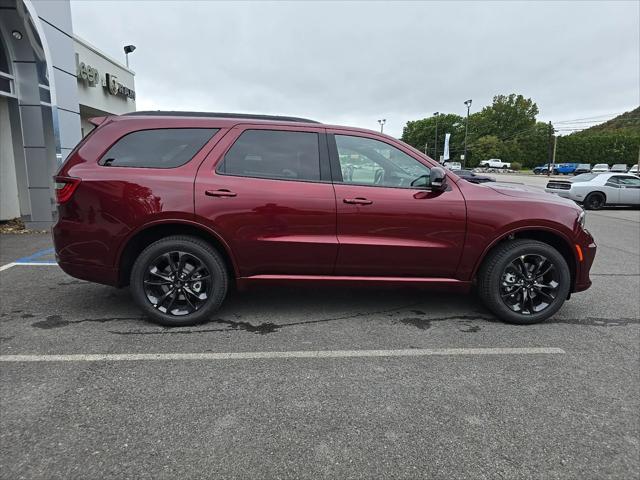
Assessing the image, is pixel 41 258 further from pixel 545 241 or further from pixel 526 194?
pixel 545 241

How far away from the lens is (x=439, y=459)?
222 centimetres

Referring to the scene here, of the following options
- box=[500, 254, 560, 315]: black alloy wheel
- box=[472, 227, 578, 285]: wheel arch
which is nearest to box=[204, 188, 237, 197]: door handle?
box=[472, 227, 578, 285]: wheel arch

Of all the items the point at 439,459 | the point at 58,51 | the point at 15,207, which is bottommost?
the point at 439,459

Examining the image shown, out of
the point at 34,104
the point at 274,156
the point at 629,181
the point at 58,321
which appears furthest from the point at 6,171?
the point at 629,181

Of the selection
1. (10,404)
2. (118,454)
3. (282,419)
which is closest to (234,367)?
(282,419)

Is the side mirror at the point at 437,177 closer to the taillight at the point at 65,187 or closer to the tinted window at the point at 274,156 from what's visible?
the tinted window at the point at 274,156

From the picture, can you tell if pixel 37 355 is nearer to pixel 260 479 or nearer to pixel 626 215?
pixel 260 479

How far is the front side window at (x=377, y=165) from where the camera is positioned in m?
3.91

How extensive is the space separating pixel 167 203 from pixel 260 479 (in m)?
2.38

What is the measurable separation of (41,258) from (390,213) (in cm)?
542

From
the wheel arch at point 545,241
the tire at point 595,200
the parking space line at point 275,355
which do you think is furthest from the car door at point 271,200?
the tire at point 595,200

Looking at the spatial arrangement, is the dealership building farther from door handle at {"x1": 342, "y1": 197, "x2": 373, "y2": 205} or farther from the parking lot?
door handle at {"x1": 342, "y1": 197, "x2": 373, "y2": 205}

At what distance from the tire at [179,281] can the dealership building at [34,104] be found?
5542mm

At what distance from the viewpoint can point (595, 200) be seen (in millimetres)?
16531
